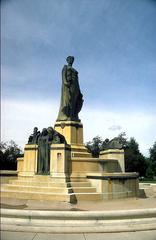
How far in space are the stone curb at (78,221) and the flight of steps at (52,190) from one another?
5048mm

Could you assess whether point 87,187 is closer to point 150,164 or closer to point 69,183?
point 69,183

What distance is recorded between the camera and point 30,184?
40.8ft

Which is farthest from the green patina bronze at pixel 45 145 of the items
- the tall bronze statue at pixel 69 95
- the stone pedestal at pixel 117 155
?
the stone pedestal at pixel 117 155

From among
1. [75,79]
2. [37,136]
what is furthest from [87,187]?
[75,79]

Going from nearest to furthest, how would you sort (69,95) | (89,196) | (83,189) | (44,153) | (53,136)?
(89,196)
(83,189)
(44,153)
(53,136)
(69,95)

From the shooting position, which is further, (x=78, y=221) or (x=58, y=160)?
(x=58, y=160)

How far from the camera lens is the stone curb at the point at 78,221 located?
17.7ft

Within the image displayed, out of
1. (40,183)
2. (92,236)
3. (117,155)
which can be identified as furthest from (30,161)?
(92,236)

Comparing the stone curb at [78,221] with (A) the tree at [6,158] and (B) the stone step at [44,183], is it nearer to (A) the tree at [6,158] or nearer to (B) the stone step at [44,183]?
(A) the tree at [6,158]

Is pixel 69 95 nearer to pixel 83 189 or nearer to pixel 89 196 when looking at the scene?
pixel 83 189

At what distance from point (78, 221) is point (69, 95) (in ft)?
43.5

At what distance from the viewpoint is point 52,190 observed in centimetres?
1150

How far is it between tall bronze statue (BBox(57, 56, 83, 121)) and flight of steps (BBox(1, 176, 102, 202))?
6.30 m

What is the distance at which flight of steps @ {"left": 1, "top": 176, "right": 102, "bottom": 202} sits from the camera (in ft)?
35.8
